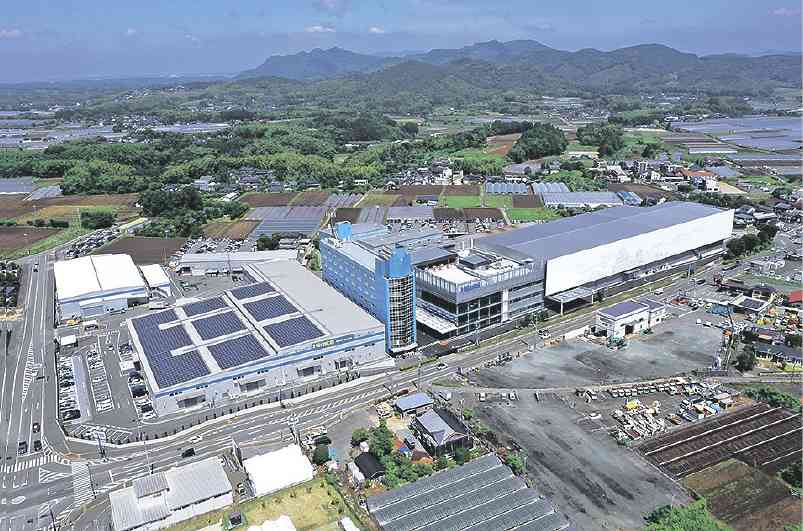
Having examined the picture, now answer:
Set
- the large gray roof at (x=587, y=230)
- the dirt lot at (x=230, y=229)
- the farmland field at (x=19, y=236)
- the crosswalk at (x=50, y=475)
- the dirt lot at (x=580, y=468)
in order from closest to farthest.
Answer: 1. the dirt lot at (x=580, y=468)
2. the crosswalk at (x=50, y=475)
3. the large gray roof at (x=587, y=230)
4. the farmland field at (x=19, y=236)
5. the dirt lot at (x=230, y=229)

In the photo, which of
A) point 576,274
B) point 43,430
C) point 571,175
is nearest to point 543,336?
point 576,274

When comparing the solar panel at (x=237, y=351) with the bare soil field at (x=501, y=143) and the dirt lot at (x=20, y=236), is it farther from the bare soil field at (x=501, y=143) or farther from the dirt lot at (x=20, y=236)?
the bare soil field at (x=501, y=143)

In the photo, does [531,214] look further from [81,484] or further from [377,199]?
[81,484]

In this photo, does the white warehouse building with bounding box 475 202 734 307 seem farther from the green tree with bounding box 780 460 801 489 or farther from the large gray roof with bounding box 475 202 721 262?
the green tree with bounding box 780 460 801 489

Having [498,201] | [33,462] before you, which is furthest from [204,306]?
[498,201]

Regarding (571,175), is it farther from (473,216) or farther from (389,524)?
(389,524)

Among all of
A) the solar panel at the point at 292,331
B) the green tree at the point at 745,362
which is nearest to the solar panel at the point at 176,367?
the solar panel at the point at 292,331
